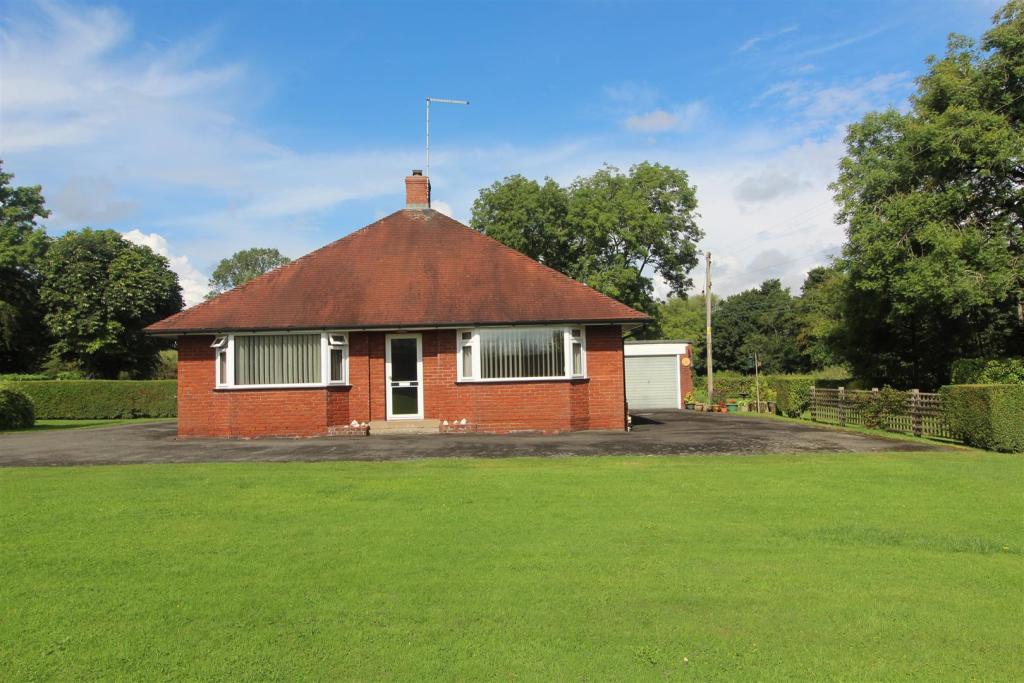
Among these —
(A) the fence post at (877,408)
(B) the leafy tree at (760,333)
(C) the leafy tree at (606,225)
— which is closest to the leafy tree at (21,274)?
(C) the leafy tree at (606,225)

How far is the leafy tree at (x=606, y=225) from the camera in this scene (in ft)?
141

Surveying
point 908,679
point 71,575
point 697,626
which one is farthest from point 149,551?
point 908,679

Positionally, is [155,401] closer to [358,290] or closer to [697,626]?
[358,290]

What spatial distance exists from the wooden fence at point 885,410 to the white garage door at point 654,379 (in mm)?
10383

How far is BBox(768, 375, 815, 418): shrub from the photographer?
27467 mm

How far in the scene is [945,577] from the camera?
5.85 metres

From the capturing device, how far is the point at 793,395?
27.9 meters

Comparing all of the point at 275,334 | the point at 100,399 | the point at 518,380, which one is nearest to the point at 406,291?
the point at 275,334

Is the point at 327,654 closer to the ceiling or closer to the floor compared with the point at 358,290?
closer to the floor

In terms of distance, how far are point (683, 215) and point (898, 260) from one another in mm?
20880

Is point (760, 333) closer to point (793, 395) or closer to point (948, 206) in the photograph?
point (793, 395)

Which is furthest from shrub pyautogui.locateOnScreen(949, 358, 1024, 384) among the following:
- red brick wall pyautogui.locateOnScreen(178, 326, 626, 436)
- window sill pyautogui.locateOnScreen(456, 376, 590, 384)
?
→ window sill pyautogui.locateOnScreen(456, 376, 590, 384)

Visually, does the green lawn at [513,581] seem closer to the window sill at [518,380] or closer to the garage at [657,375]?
the window sill at [518,380]

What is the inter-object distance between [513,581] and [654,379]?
104 feet
